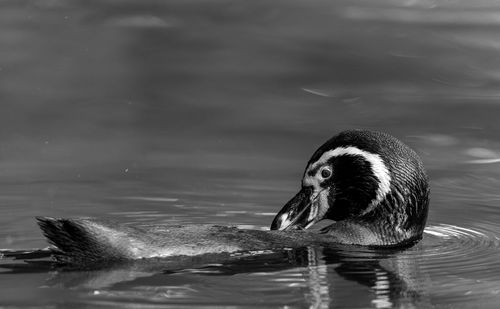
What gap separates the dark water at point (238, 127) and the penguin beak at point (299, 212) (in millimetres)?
342

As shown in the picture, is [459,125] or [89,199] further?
[459,125]

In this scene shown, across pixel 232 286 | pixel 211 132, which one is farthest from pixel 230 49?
pixel 232 286

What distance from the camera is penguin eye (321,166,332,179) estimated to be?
37.5ft

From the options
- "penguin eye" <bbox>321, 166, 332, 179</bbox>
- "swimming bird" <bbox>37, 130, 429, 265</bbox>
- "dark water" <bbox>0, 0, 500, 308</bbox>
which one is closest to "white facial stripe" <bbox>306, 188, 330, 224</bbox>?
"swimming bird" <bbox>37, 130, 429, 265</bbox>

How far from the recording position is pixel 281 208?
12.1 metres

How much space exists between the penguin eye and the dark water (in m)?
0.66

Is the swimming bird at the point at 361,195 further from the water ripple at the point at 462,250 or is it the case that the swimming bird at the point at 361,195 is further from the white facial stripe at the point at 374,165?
the water ripple at the point at 462,250

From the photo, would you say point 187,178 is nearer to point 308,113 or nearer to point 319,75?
point 308,113

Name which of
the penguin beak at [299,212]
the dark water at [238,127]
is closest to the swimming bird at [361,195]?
the penguin beak at [299,212]

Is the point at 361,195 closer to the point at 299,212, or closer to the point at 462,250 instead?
the point at 299,212

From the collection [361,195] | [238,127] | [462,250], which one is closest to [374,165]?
[361,195]

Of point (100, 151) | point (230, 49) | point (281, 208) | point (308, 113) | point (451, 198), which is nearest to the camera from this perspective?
point (281, 208)

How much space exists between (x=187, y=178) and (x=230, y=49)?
3.83m

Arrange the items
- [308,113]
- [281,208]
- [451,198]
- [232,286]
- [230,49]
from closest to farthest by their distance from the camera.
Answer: [232,286], [281,208], [451,198], [308,113], [230,49]
